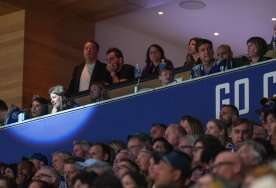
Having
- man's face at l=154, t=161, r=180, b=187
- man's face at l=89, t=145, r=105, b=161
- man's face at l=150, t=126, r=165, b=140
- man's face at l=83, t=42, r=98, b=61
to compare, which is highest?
man's face at l=83, t=42, r=98, b=61

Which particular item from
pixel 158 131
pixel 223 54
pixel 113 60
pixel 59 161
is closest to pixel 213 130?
pixel 158 131

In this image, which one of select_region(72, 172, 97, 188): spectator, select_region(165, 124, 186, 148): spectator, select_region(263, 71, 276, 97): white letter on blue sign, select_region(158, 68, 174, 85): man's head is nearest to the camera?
select_region(72, 172, 97, 188): spectator

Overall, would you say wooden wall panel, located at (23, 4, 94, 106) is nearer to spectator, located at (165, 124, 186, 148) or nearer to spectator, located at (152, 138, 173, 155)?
spectator, located at (165, 124, 186, 148)

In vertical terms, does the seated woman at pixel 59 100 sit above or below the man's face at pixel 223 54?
below

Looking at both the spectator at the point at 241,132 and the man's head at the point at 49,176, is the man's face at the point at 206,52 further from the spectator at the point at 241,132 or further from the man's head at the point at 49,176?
the man's head at the point at 49,176

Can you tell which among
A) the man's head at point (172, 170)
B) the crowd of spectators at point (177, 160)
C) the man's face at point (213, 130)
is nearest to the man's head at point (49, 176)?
the crowd of spectators at point (177, 160)

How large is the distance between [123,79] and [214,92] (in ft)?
5.50

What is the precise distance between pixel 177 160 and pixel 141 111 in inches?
166

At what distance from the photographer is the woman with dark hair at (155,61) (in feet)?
32.8

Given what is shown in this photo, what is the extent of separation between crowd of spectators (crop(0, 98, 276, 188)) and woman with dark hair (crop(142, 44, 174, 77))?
1425 mm

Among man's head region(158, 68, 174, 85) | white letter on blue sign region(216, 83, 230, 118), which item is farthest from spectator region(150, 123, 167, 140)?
man's head region(158, 68, 174, 85)

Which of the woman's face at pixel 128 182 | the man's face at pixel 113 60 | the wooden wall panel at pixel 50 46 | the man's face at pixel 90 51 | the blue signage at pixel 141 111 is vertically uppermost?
the wooden wall panel at pixel 50 46

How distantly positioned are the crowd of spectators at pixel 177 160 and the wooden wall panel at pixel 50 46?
4566mm

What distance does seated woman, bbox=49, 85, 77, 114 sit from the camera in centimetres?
1081
